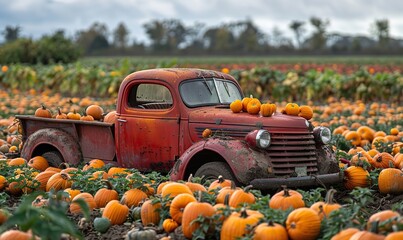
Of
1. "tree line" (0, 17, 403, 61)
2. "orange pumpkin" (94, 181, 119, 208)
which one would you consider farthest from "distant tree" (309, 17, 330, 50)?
"orange pumpkin" (94, 181, 119, 208)

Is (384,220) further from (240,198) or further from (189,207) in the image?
(189,207)

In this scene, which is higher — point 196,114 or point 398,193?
point 196,114

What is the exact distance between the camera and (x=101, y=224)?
592 centimetres

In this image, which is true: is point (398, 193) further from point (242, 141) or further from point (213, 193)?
point (213, 193)

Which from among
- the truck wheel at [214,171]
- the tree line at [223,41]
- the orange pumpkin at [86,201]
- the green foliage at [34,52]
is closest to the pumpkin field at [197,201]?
the orange pumpkin at [86,201]

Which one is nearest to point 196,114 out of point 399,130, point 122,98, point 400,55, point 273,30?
point 122,98

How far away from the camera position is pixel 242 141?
7262 mm

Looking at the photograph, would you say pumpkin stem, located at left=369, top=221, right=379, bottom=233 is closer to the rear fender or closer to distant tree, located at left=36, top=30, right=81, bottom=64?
the rear fender

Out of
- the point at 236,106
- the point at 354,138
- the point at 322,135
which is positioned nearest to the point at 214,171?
the point at 236,106

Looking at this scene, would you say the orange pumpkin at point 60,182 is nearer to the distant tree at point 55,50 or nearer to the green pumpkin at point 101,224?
the green pumpkin at point 101,224

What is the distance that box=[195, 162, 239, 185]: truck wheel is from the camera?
280 inches

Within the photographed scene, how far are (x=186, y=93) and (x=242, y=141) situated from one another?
118 cm

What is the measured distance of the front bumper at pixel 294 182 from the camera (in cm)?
687

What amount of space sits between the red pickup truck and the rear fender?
12 mm
